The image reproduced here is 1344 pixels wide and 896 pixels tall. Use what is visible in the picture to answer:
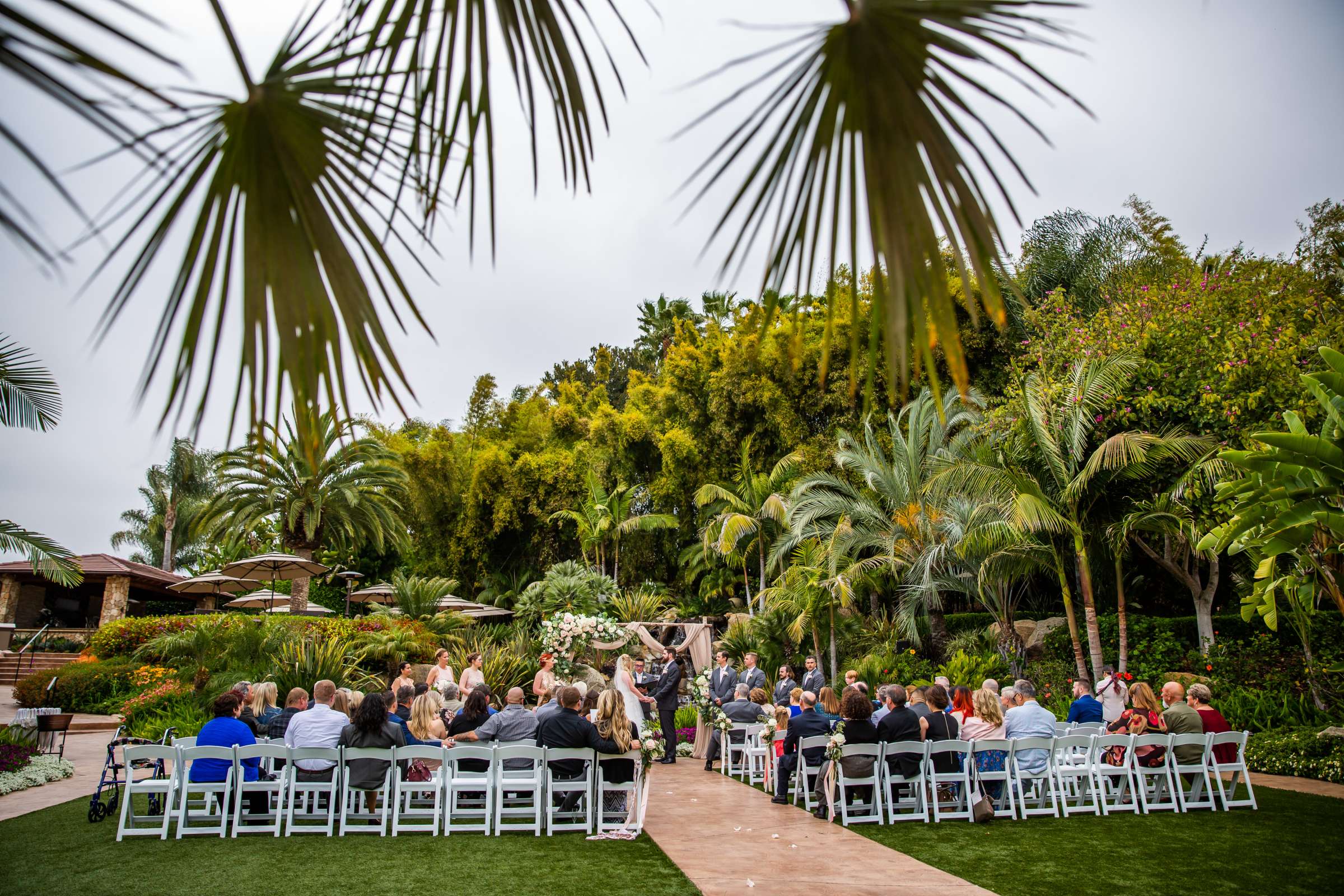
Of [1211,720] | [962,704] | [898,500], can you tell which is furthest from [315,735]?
[898,500]

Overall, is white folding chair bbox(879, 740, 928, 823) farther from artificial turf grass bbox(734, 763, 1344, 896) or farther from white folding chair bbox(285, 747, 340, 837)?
white folding chair bbox(285, 747, 340, 837)

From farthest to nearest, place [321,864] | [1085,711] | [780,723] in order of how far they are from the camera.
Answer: [1085,711] < [780,723] < [321,864]

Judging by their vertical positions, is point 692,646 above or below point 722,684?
above

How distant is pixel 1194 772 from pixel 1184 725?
516 millimetres

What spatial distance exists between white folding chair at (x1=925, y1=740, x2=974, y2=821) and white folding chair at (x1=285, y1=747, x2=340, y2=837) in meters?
5.36

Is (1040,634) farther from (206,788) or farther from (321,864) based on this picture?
(206,788)

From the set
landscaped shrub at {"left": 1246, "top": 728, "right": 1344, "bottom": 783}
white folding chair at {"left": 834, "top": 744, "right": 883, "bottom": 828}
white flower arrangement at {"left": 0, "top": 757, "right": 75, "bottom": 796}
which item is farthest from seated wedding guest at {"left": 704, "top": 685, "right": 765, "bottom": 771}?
white flower arrangement at {"left": 0, "top": 757, "right": 75, "bottom": 796}

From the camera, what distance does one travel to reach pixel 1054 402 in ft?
49.7

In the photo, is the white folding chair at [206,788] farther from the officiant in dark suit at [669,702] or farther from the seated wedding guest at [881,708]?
the officiant in dark suit at [669,702]

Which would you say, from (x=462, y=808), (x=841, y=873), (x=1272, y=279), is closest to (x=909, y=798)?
(x=841, y=873)

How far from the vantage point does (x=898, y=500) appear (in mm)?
20016

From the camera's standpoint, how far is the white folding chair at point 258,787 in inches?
280

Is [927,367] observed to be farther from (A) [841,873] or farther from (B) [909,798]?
(B) [909,798]

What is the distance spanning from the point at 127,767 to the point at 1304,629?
1453 cm
